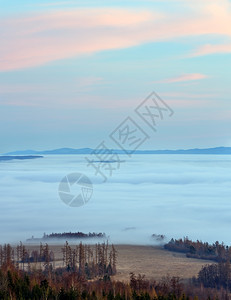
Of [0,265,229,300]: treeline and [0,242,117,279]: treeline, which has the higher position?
[0,242,117,279]: treeline

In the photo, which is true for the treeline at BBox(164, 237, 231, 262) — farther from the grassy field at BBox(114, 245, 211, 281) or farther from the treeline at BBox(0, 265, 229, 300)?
the treeline at BBox(0, 265, 229, 300)

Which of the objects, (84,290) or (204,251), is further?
(204,251)

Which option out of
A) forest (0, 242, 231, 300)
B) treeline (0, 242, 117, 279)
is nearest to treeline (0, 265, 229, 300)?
forest (0, 242, 231, 300)

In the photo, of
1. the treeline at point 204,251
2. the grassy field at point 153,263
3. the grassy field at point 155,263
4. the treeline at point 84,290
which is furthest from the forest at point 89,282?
Result: the treeline at point 204,251

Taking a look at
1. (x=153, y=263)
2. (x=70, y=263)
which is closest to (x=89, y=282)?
(x=70, y=263)

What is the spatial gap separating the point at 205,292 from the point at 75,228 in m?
44.8

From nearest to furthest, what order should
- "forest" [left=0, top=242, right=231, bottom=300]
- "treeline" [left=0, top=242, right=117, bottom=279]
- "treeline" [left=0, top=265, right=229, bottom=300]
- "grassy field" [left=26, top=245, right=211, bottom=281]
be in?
"treeline" [left=0, top=265, right=229, bottom=300] → "forest" [left=0, top=242, right=231, bottom=300] → "treeline" [left=0, top=242, right=117, bottom=279] → "grassy field" [left=26, top=245, right=211, bottom=281]

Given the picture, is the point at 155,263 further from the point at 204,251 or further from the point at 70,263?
the point at 70,263

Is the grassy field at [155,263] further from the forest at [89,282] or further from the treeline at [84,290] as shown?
the treeline at [84,290]

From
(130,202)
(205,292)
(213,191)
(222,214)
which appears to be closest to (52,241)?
(205,292)

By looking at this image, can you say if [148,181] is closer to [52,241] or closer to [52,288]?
[52,241]

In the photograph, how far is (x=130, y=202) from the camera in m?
99.2

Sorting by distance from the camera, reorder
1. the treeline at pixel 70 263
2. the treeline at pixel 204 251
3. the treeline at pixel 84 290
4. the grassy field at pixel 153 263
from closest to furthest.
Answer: the treeline at pixel 84 290 → the treeline at pixel 70 263 → the grassy field at pixel 153 263 → the treeline at pixel 204 251

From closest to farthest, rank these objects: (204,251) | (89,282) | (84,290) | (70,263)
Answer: (84,290)
(89,282)
(70,263)
(204,251)
